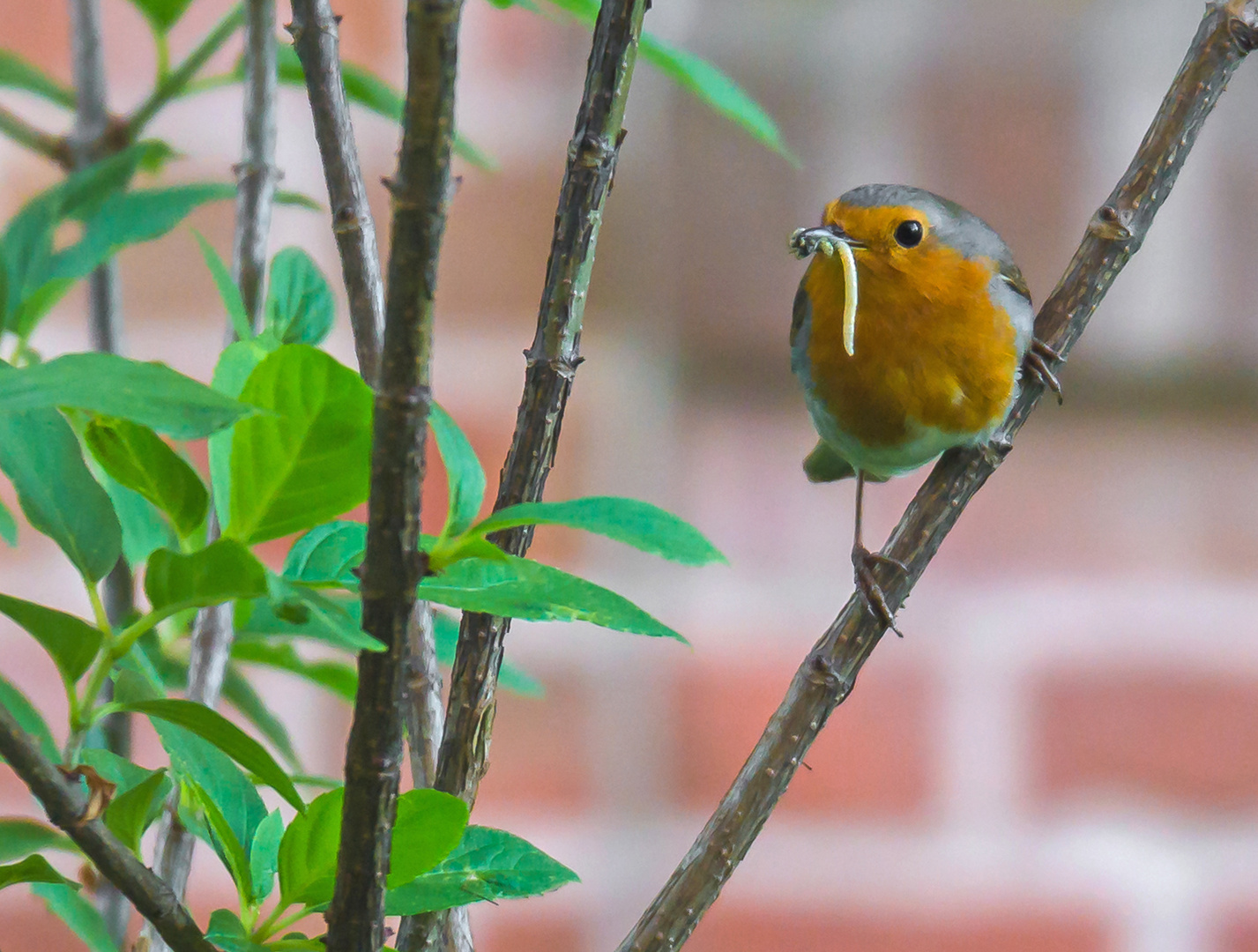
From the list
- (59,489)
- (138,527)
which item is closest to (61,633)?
(59,489)

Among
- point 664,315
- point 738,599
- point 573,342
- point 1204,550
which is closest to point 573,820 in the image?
point 738,599

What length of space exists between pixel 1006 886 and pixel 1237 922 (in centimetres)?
12

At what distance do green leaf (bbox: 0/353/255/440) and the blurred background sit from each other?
508 mm

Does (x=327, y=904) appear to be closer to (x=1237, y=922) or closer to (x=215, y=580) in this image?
(x=215, y=580)

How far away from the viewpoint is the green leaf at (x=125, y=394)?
0.12 meters

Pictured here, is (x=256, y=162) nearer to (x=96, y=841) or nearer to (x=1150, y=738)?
(x=96, y=841)

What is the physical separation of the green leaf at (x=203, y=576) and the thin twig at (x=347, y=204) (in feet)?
0.30

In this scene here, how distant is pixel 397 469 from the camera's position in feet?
0.41

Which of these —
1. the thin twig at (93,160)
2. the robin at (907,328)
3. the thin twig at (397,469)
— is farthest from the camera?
the robin at (907,328)

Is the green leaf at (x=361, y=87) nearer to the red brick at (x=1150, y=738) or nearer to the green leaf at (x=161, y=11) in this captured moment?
the green leaf at (x=161, y=11)

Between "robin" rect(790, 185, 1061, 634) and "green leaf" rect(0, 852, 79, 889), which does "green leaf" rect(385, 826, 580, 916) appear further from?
"robin" rect(790, 185, 1061, 634)

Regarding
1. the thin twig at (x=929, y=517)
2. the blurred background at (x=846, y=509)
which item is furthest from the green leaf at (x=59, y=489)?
the blurred background at (x=846, y=509)

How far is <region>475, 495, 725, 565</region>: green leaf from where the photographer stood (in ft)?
0.51

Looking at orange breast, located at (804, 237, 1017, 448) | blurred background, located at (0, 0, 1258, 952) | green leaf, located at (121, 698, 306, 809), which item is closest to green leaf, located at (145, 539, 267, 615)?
green leaf, located at (121, 698, 306, 809)
